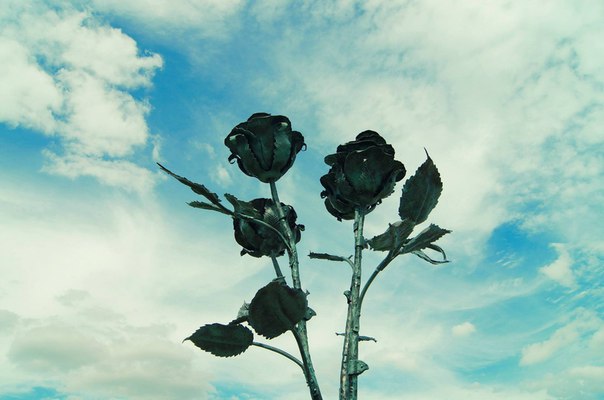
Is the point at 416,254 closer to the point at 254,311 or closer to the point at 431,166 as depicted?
the point at 431,166

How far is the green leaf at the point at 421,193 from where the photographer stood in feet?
13.3

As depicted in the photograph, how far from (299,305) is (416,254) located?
1250 mm

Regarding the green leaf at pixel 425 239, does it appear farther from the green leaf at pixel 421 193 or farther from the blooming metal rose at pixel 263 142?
the blooming metal rose at pixel 263 142

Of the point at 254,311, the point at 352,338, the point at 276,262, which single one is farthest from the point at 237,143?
the point at 352,338

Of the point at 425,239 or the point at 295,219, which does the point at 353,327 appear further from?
the point at 295,219

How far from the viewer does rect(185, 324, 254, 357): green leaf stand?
386cm

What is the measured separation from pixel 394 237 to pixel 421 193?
44 cm

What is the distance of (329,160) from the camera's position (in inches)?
175

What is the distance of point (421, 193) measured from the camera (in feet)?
13.4

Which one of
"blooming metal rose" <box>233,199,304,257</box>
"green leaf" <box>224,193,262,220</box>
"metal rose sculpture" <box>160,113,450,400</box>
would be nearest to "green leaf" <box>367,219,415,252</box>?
"metal rose sculpture" <box>160,113,450,400</box>

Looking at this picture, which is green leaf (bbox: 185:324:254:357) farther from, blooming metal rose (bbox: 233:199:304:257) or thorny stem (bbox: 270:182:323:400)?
blooming metal rose (bbox: 233:199:304:257)

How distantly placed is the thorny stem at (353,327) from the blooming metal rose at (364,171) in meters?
0.17

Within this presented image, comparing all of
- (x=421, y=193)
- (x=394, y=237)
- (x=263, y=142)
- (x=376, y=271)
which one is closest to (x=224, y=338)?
(x=376, y=271)

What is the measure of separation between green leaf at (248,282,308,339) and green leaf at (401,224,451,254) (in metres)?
1.08
